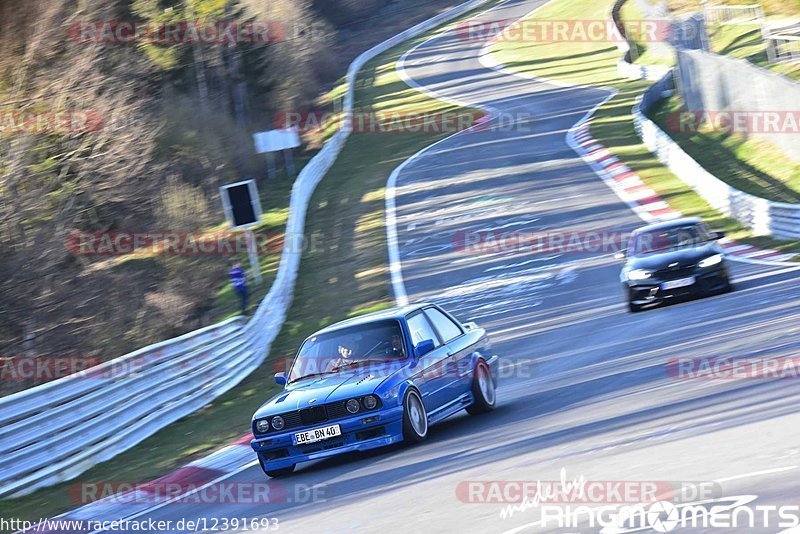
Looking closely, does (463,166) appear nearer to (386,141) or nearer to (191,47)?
(386,141)

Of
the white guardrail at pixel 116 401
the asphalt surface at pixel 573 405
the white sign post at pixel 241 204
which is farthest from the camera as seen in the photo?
the white sign post at pixel 241 204

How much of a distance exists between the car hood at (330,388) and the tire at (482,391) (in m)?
1.24

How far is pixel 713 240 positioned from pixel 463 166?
73.6ft

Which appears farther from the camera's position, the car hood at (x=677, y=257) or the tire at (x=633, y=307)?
the tire at (x=633, y=307)

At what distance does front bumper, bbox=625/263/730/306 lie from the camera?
17047 mm

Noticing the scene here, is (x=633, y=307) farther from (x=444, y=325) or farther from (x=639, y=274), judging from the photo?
(x=444, y=325)

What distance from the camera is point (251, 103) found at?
51.0 meters

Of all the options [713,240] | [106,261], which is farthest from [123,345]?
[713,240]

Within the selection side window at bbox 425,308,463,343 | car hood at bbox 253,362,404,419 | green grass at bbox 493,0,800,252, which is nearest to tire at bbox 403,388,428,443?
car hood at bbox 253,362,404,419

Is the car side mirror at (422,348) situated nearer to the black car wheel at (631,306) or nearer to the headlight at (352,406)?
the headlight at (352,406)

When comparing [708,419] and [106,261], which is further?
[106,261]

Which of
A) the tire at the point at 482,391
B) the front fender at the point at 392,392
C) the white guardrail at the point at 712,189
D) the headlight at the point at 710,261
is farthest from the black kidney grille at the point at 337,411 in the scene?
the white guardrail at the point at 712,189

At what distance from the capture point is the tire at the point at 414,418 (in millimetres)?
10273

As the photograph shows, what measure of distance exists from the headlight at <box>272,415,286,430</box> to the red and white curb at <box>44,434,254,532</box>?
95cm
